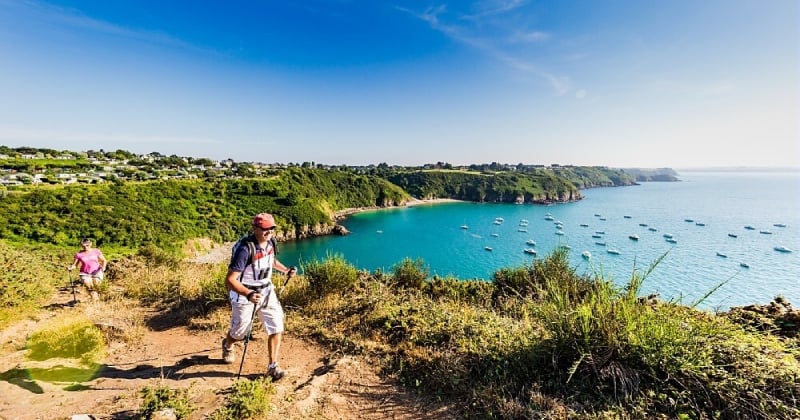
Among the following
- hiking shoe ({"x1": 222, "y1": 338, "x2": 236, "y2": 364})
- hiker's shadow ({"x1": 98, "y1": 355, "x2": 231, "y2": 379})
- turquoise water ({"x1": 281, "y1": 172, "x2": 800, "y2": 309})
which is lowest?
turquoise water ({"x1": 281, "y1": 172, "x2": 800, "y2": 309})

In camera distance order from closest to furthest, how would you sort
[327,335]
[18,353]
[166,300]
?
1. [18,353]
2. [327,335]
3. [166,300]

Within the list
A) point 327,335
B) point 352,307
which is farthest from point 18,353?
point 352,307

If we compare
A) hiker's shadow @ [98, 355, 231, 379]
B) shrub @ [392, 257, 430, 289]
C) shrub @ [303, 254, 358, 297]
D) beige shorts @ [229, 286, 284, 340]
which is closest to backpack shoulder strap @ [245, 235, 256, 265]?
beige shorts @ [229, 286, 284, 340]

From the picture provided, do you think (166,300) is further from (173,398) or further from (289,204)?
(289,204)

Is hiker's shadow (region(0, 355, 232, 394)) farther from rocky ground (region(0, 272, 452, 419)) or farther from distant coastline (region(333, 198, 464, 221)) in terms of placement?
distant coastline (region(333, 198, 464, 221))

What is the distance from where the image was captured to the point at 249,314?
4059 mm

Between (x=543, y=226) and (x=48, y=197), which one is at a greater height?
(x=48, y=197)

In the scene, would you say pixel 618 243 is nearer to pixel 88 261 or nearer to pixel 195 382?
pixel 195 382

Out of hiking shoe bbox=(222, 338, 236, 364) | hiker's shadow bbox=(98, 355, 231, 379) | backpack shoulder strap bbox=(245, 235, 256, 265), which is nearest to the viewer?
backpack shoulder strap bbox=(245, 235, 256, 265)

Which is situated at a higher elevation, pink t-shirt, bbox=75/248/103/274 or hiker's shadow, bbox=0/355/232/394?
pink t-shirt, bbox=75/248/103/274

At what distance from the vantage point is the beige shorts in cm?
394

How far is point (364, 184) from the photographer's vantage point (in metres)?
124

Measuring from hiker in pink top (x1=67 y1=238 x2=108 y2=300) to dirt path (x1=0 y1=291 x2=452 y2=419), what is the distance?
2.09 metres

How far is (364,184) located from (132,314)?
11893 centimetres
